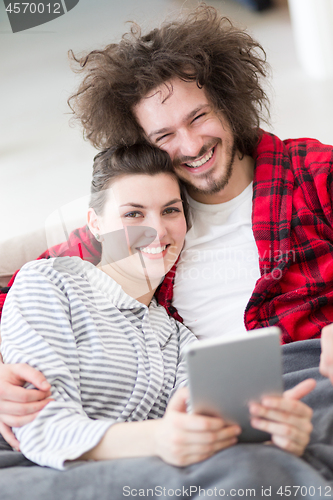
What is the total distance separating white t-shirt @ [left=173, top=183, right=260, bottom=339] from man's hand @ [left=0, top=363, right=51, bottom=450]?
48 cm

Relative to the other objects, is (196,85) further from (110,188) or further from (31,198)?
(31,198)

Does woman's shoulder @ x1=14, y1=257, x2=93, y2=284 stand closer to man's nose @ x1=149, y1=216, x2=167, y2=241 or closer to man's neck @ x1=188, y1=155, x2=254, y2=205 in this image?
man's nose @ x1=149, y1=216, x2=167, y2=241

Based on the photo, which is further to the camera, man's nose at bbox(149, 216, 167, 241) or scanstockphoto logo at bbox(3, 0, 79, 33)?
scanstockphoto logo at bbox(3, 0, 79, 33)

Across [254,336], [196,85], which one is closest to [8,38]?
[196,85]

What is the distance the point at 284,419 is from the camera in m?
0.59

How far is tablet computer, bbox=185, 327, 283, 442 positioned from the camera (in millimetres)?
542

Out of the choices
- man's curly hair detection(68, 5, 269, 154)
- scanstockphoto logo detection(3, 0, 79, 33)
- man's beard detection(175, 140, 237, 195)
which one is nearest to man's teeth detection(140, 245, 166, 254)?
man's beard detection(175, 140, 237, 195)

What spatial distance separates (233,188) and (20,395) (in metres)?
0.82

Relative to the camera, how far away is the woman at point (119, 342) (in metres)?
0.60

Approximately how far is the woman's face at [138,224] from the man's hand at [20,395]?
366mm

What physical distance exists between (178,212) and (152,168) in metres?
0.13

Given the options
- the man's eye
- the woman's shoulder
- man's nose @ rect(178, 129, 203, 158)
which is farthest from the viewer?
man's nose @ rect(178, 129, 203, 158)

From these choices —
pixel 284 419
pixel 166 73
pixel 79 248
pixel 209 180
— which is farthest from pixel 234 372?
pixel 166 73

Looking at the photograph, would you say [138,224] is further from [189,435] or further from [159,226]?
[189,435]
